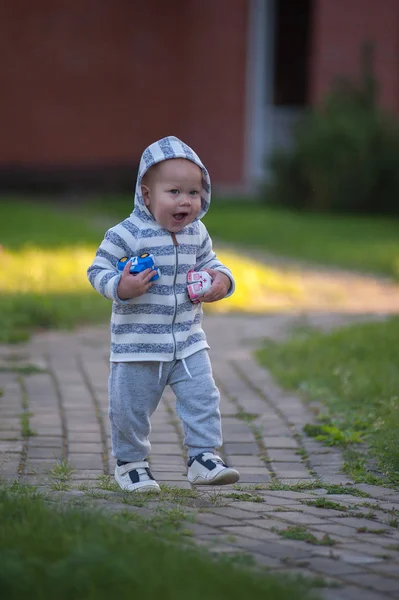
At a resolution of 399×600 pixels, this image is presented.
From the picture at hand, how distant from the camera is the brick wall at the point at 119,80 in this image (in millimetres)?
17328

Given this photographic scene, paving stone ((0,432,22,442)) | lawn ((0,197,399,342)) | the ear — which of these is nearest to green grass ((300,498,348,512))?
the ear

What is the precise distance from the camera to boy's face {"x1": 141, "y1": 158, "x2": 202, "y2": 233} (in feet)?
12.8

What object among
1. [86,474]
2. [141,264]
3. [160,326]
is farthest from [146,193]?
[86,474]

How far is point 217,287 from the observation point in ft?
12.9

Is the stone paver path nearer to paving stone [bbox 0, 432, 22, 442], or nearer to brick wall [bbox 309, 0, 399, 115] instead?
paving stone [bbox 0, 432, 22, 442]

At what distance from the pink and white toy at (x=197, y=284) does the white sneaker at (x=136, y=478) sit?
2.21ft

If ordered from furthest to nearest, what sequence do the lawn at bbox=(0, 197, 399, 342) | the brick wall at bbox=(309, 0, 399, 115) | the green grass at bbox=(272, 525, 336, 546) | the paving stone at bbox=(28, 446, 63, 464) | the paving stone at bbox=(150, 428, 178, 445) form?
the brick wall at bbox=(309, 0, 399, 115) < the lawn at bbox=(0, 197, 399, 342) < the paving stone at bbox=(150, 428, 178, 445) < the paving stone at bbox=(28, 446, 63, 464) < the green grass at bbox=(272, 525, 336, 546)

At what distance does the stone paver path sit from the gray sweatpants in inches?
7.3

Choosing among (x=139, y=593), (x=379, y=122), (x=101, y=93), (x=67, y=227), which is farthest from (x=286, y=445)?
(x=101, y=93)

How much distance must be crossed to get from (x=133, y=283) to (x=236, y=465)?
113 cm

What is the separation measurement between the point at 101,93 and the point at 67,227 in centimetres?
599

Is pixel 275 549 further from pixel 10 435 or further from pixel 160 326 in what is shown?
pixel 10 435

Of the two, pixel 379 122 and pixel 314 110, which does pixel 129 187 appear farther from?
pixel 379 122

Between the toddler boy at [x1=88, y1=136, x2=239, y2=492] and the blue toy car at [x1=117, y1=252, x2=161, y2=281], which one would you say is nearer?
the blue toy car at [x1=117, y1=252, x2=161, y2=281]
